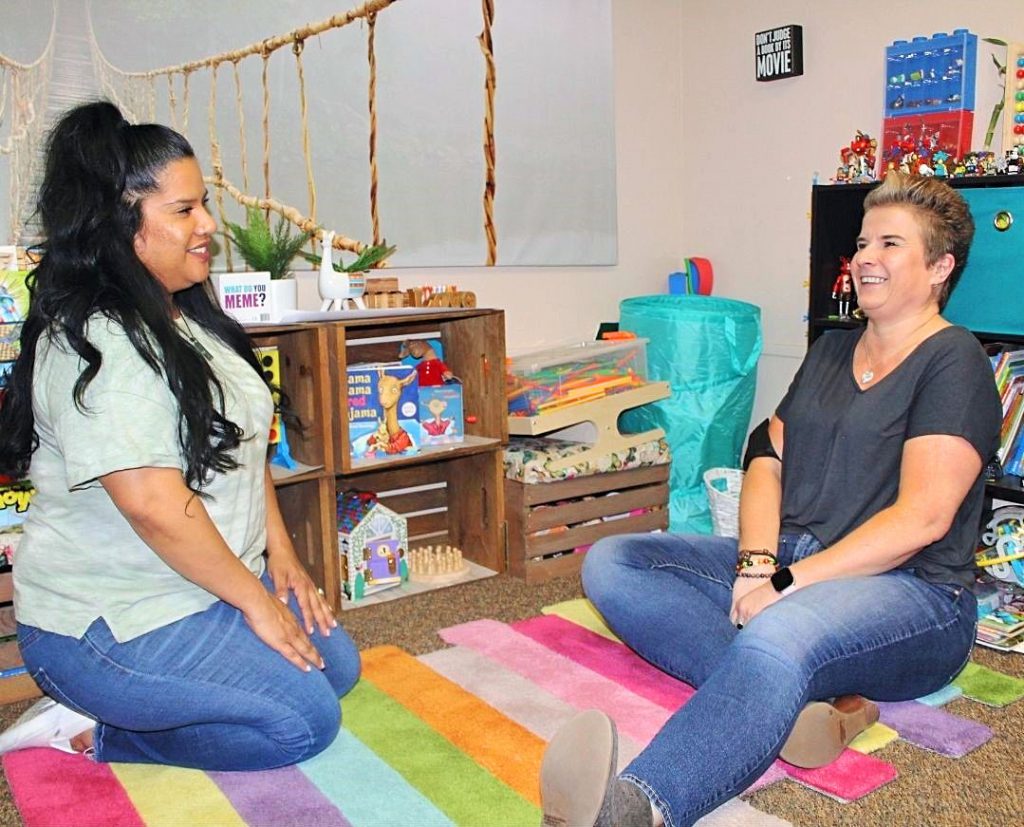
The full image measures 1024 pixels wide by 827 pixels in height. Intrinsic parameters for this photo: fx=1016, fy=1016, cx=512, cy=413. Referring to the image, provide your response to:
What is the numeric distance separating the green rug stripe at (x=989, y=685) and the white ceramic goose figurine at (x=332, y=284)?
1599mm

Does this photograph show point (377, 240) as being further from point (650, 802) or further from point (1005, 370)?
point (650, 802)

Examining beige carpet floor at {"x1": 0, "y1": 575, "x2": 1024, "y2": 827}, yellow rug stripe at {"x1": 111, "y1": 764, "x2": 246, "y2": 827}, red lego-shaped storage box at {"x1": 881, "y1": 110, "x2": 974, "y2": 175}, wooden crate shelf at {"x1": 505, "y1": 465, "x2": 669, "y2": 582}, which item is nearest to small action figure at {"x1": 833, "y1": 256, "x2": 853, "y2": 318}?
red lego-shaped storage box at {"x1": 881, "y1": 110, "x2": 974, "y2": 175}

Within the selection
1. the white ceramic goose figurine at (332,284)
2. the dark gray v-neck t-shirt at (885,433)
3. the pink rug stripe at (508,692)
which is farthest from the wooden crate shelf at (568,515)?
the dark gray v-neck t-shirt at (885,433)

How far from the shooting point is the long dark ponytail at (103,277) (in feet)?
4.91

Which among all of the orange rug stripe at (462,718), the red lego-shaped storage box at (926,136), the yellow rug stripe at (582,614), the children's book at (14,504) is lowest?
the yellow rug stripe at (582,614)

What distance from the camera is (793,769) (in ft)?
5.40

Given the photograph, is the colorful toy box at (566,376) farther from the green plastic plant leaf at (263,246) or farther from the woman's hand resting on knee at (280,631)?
the woman's hand resting on knee at (280,631)

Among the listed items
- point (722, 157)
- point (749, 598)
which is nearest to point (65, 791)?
point (749, 598)

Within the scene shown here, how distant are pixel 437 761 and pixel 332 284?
1.26m

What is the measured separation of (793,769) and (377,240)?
1.79 metres

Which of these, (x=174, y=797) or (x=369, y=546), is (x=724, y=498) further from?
(x=174, y=797)

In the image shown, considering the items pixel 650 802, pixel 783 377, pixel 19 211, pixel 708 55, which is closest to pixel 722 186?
pixel 708 55

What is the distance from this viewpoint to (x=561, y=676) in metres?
2.04

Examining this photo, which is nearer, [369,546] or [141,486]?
[141,486]
